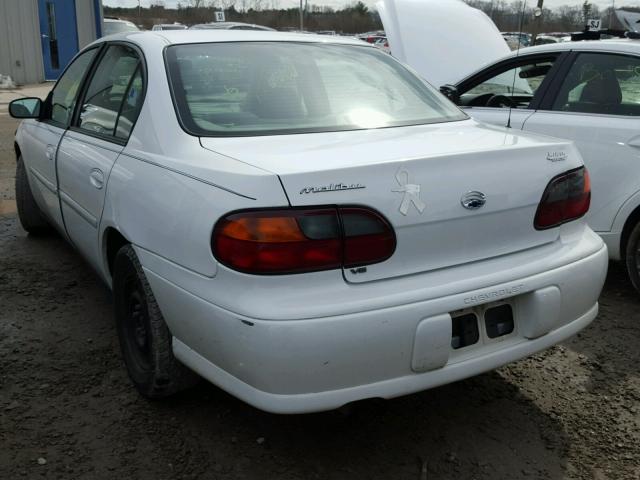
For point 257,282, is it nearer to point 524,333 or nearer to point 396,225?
point 396,225

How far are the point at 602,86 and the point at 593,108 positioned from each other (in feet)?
0.47

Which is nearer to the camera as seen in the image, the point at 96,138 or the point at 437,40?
the point at 96,138

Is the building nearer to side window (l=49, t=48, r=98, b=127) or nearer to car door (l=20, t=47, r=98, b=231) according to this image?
car door (l=20, t=47, r=98, b=231)

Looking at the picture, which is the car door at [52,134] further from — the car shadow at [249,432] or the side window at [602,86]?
the side window at [602,86]

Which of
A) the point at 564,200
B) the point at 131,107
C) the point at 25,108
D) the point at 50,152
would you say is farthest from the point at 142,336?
the point at 25,108

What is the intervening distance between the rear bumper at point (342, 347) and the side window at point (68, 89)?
1860 mm

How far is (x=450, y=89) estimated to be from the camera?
15.5 ft

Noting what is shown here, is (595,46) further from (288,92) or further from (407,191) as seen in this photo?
(407,191)

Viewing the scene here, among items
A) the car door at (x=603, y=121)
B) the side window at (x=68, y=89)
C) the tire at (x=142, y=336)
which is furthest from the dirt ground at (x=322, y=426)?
the side window at (x=68, y=89)

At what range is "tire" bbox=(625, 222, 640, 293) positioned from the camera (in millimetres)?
3779

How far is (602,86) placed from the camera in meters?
4.00

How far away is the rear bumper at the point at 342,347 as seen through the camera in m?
1.95

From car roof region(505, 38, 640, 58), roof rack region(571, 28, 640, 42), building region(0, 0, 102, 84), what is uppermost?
building region(0, 0, 102, 84)

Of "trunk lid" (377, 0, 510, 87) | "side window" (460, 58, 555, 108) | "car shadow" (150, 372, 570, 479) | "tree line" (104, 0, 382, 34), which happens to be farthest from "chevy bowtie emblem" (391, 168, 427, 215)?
"tree line" (104, 0, 382, 34)
